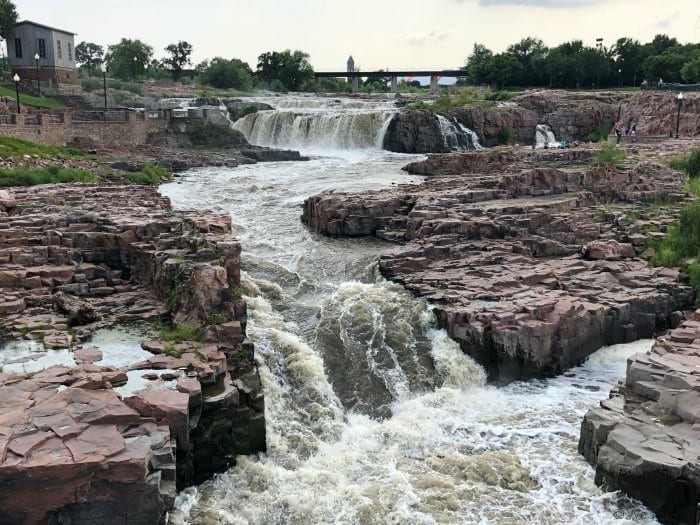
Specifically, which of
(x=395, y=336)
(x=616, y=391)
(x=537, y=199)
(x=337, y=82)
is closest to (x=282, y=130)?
(x=537, y=199)

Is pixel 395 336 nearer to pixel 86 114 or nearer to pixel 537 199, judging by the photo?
pixel 537 199

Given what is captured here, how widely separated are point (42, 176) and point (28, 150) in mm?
4209

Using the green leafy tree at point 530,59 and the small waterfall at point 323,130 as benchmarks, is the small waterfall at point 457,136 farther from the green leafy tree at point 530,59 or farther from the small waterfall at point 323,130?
the green leafy tree at point 530,59

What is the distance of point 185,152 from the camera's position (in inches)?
1416

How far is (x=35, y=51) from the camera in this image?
1801 inches

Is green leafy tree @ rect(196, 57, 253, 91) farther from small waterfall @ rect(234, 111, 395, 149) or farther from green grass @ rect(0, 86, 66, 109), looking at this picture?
small waterfall @ rect(234, 111, 395, 149)

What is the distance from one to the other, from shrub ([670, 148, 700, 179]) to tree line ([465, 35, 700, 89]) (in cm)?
3141

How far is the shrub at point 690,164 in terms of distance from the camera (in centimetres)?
2481

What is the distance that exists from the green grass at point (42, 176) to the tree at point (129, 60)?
158ft

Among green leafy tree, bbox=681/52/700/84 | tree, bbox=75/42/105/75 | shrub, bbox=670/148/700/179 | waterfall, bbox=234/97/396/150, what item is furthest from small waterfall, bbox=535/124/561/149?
tree, bbox=75/42/105/75

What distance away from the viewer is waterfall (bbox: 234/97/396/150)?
39.2 metres

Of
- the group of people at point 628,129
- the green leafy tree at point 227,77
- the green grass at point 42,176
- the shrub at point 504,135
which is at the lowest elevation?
the green grass at point 42,176

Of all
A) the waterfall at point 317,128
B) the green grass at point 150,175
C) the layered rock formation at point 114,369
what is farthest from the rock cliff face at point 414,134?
the layered rock formation at point 114,369

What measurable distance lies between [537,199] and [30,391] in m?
16.6
